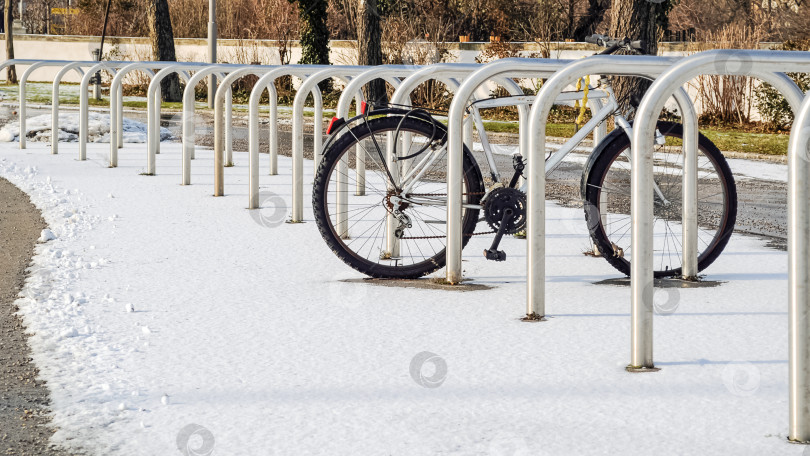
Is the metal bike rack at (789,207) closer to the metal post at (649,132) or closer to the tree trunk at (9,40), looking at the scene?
the metal post at (649,132)

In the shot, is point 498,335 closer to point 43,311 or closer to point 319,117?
point 43,311

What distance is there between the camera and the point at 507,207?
5809mm

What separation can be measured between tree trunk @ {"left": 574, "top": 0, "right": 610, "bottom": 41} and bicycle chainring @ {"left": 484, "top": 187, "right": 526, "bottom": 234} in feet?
120

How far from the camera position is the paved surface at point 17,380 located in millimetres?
3332

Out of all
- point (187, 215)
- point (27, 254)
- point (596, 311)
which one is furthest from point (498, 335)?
point (187, 215)

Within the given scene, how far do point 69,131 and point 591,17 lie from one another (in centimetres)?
2859

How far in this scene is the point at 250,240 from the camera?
7.26 metres

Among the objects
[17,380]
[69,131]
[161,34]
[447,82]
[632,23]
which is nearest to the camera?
[17,380]

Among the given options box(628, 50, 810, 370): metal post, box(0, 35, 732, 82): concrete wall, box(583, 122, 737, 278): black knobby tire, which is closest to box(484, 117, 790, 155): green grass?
box(0, 35, 732, 82): concrete wall

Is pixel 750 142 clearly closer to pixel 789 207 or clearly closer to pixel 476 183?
pixel 476 183

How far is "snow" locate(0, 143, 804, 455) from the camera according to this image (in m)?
3.40

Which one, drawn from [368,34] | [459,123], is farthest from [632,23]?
[459,123]

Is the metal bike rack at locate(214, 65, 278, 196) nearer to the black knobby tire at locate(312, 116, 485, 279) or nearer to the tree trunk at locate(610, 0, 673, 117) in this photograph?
the black knobby tire at locate(312, 116, 485, 279)

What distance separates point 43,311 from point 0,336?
0.41 metres
